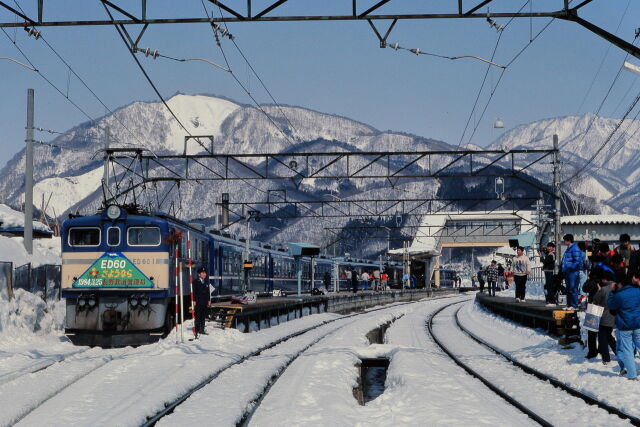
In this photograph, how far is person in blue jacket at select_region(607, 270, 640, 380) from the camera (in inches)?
525

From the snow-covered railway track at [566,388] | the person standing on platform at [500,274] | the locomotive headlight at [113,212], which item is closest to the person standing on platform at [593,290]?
the snow-covered railway track at [566,388]

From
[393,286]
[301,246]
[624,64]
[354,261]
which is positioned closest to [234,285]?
[301,246]

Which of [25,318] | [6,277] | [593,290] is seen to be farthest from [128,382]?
[6,277]

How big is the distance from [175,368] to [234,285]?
1901 cm

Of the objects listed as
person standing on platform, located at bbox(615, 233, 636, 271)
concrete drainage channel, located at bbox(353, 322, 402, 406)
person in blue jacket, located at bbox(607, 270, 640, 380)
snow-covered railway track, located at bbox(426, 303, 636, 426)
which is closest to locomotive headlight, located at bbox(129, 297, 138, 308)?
concrete drainage channel, located at bbox(353, 322, 402, 406)

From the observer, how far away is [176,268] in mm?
22000

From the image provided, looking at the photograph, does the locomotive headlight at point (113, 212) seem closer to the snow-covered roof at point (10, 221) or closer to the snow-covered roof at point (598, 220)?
the snow-covered roof at point (10, 221)

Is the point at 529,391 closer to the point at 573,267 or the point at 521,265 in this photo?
the point at 573,267

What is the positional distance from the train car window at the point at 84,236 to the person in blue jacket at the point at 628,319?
12.5m

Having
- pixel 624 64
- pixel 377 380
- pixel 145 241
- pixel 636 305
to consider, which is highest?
pixel 624 64

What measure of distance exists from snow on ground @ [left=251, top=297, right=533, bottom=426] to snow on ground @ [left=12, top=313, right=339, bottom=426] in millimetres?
1476

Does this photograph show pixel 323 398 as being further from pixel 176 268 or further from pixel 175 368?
pixel 176 268

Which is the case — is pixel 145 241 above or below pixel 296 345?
above

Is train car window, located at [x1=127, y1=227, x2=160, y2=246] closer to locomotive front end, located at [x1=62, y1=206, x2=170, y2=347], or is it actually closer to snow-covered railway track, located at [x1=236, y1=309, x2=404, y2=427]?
locomotive front end, located at [x1=62, y1=206, x2=170, y2=347]
